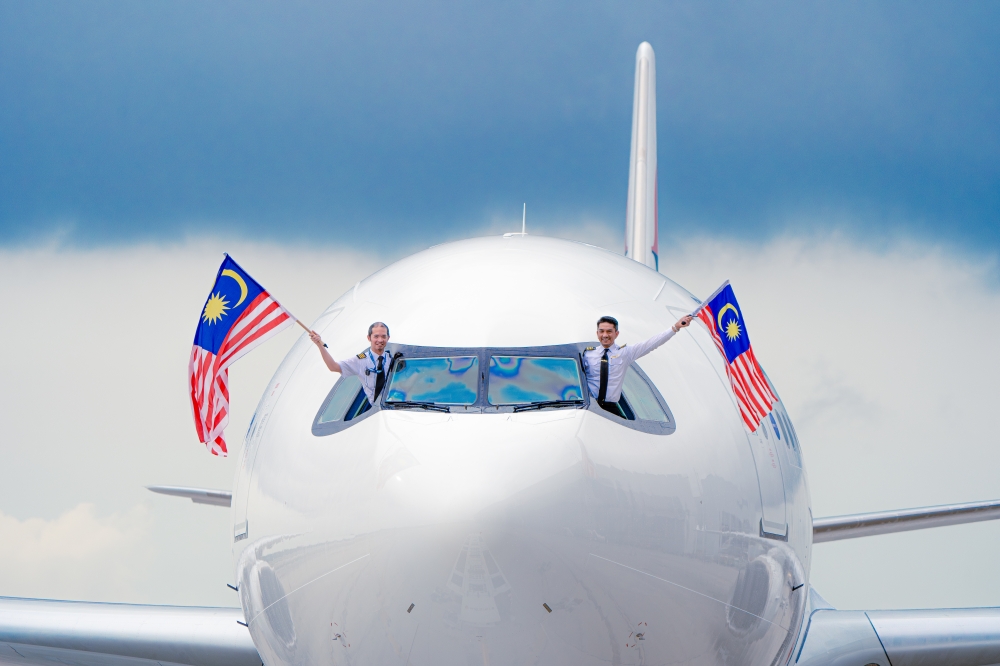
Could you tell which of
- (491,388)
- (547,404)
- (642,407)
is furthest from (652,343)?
(491,388)

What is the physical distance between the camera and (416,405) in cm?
482

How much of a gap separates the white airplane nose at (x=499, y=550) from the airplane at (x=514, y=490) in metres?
0.01

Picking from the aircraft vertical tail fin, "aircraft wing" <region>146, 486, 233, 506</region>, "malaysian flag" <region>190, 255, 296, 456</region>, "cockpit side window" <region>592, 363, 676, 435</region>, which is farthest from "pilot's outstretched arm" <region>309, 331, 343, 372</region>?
the aircraft vertical tail fin

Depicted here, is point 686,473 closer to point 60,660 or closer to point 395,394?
point 395,394

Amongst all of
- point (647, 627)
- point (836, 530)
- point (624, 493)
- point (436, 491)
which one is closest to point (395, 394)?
point (436, 491)

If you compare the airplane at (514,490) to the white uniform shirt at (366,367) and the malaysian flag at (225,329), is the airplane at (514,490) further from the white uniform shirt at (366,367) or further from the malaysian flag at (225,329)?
the malaysian flag at (225,329)

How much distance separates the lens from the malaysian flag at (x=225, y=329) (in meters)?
6.27

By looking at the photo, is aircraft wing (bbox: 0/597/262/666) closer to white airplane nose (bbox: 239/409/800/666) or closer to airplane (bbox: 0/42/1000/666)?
airplane (bbox: 0/42/1000/666)

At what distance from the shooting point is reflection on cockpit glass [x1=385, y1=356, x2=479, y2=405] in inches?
191

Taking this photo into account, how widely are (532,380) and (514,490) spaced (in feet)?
3.00

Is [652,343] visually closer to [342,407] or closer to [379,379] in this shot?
[379,379]

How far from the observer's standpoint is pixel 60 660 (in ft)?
29.9

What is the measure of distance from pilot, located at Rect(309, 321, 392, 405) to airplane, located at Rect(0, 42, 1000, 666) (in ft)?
0.24

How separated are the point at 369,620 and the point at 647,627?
133 cm
